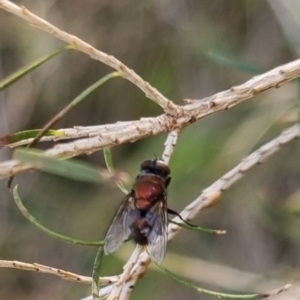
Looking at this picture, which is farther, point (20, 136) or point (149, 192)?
point (149, 192)

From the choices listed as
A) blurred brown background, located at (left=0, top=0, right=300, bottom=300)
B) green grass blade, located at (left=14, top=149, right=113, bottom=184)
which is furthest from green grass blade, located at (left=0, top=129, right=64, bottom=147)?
blurred brown background, located at (left=0, top=0, right=300, bottom=300)

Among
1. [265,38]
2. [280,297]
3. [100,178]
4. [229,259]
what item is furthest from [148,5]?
[100,178]

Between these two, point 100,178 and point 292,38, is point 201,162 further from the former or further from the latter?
point 100,178

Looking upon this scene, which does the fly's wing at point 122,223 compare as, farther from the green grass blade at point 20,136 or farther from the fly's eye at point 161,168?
the green grass blade at point 20,136

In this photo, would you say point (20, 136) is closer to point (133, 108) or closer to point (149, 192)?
point (149, 192)

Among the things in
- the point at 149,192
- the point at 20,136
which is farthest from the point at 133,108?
the point at 20,136
